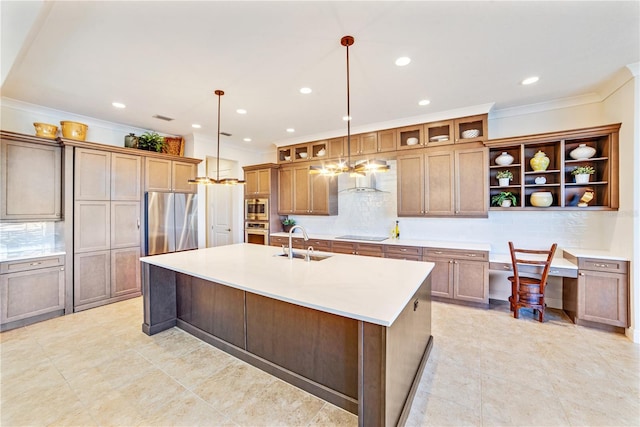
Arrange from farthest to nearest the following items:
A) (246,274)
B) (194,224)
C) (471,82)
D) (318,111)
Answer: (194,224) → (318,111) → (471,82) → (246,274)

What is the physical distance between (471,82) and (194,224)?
4.69 metres

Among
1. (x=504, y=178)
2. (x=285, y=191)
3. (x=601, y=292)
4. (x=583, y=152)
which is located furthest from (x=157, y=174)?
(x=601, y=292)

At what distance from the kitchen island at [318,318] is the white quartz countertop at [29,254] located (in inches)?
62.7

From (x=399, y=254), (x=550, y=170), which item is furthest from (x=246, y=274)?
(x=550, y=170)

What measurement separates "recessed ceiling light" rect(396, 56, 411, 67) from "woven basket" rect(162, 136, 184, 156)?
4181mm

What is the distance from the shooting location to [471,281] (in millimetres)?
3662

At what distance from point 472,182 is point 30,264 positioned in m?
5.86

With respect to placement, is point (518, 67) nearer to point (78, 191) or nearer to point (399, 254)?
point (399, 254)

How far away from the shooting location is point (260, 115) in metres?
4.04

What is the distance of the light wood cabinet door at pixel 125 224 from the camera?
3.93 m

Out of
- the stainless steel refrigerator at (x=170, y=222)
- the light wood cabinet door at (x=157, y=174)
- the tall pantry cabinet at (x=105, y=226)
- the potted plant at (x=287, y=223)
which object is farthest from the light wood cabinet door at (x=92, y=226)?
the potted plant at (x=287, y=223)

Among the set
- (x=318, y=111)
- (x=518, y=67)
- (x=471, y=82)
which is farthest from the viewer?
(x=318, y=111)

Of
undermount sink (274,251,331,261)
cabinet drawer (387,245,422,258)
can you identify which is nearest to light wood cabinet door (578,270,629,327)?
cabinet drawer (387,245,422,258)

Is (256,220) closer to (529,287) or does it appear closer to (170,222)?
(170,222)
